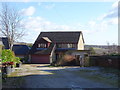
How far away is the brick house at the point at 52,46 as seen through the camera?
4888cm

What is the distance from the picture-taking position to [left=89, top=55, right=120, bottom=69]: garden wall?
23.0m

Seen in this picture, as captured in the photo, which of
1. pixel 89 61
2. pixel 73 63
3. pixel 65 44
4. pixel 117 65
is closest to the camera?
pixel 117 65

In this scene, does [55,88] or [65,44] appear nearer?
[55,88]

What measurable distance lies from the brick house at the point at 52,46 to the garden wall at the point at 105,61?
1837cm

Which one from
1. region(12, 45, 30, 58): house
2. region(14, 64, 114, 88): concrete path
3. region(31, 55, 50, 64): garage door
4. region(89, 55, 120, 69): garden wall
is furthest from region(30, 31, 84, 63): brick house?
region(14, 64, 114, 88): concrete path

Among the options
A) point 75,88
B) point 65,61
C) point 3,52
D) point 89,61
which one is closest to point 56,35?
point 65,61

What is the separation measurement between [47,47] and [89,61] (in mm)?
20157

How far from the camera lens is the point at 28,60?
164 ft

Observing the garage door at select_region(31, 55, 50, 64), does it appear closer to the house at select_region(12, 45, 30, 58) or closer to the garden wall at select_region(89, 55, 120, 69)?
the house at select_region(12, 45, 30, 58)

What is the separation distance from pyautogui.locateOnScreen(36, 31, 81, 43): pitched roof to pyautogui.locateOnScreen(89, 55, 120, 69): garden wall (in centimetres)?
2023

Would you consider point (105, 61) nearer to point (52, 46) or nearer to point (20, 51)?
point (52, 46)

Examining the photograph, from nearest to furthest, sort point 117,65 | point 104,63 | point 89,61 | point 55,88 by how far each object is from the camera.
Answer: point 55,88 < point 117,65 < point 104,63 < point 89,61

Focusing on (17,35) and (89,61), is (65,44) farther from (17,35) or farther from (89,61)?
(89,61)

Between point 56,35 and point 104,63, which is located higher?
point 56,35
